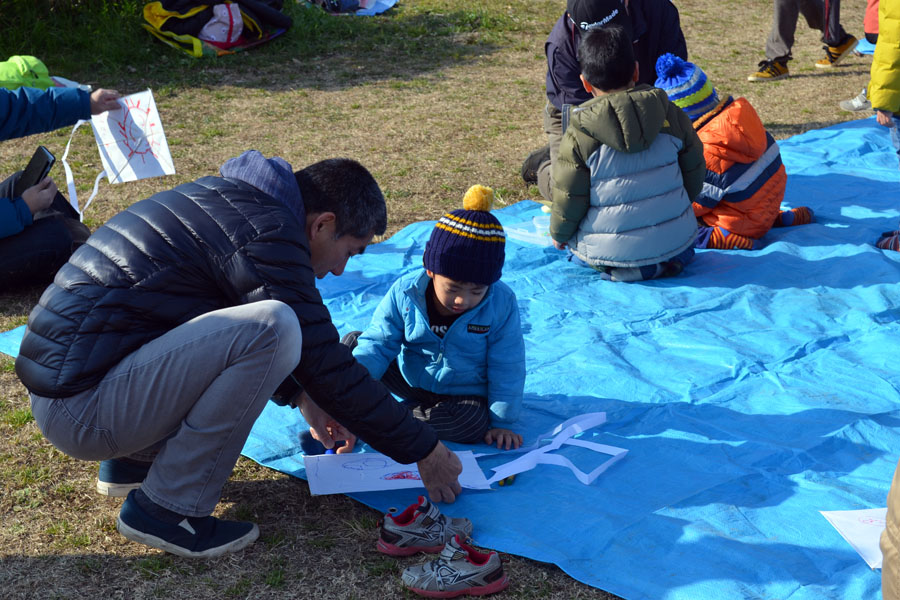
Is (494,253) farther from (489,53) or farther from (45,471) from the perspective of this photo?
(489,53)

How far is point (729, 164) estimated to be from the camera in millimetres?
4590

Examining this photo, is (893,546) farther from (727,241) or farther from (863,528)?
(727,241)

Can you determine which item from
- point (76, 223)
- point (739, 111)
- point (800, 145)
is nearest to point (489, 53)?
point (800, 145)

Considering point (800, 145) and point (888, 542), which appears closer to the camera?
point (888, 542)

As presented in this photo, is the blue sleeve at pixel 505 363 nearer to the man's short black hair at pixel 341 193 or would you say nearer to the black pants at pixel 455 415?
the black pants at pixel 455 415

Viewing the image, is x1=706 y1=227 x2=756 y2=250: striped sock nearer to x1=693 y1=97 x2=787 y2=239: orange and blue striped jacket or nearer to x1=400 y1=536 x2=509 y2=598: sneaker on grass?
x1=693 y1=97 x2=787 y2=239: orange and blue striped jacket

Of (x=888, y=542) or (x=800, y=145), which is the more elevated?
(x=888, y=542)

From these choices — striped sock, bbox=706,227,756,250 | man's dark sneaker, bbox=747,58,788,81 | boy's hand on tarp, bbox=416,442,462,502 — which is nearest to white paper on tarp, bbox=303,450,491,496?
boy's hand on tarp, bbox=416,442,462,502

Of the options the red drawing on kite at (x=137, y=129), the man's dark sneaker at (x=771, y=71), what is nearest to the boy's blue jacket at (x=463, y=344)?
the red drawing on kite at (x=137, y=129)

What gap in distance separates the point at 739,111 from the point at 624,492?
253 centimetres

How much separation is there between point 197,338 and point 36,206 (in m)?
2.43

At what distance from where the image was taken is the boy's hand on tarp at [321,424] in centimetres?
267

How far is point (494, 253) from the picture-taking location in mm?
2809

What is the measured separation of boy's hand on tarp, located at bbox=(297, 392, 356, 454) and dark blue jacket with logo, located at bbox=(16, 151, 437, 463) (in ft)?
1.18
